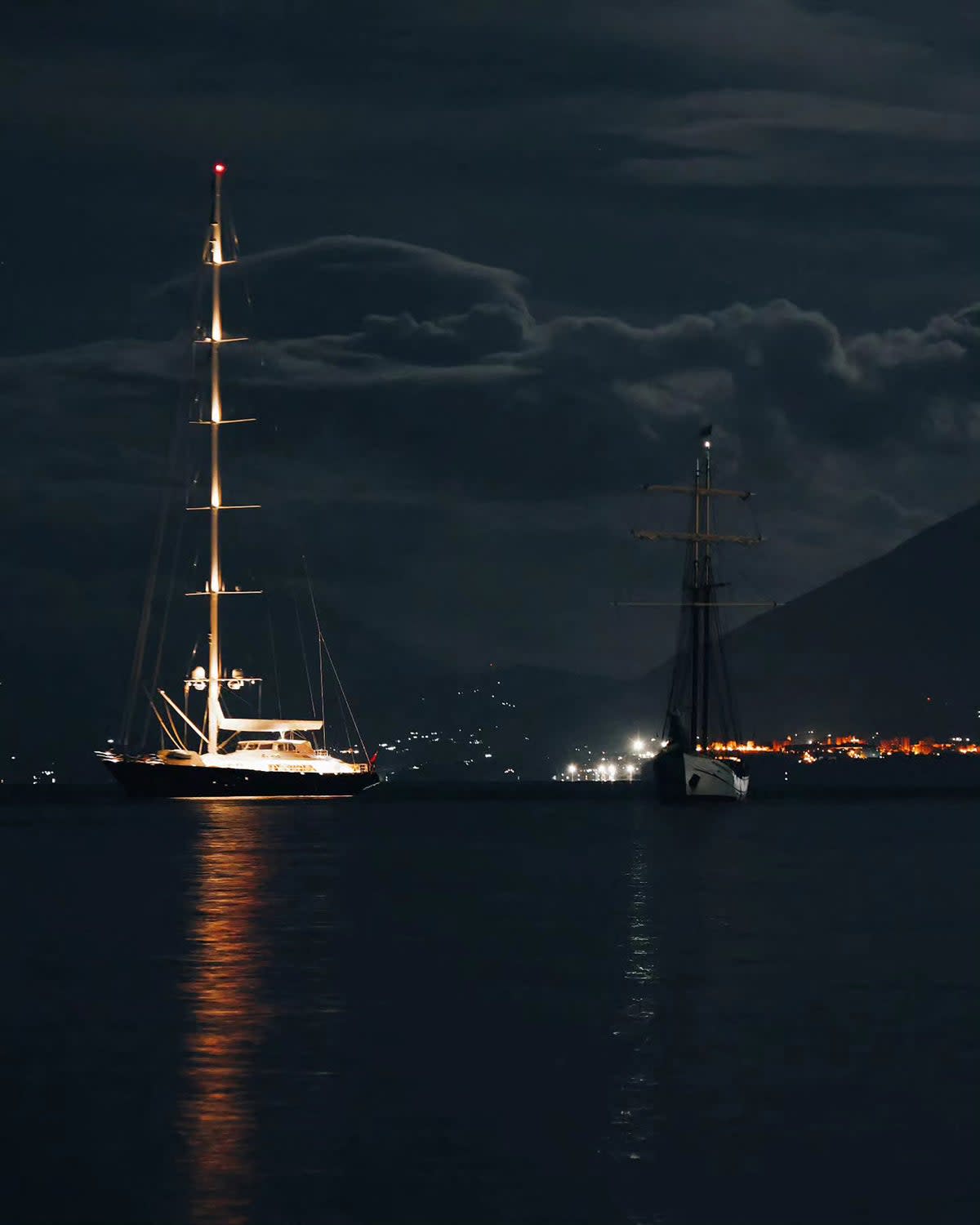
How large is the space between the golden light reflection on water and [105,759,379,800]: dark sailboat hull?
90348 millimetres

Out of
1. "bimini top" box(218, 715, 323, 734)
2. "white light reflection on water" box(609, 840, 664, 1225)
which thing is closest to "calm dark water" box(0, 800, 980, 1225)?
"white light reflection on water" box(609, 840, 664, 1225)

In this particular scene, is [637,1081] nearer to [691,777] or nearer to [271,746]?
[271,746]

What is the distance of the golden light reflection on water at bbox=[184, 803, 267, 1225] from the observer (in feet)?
82.4

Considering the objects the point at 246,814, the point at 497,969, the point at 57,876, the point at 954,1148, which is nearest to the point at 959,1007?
the point at 497,969

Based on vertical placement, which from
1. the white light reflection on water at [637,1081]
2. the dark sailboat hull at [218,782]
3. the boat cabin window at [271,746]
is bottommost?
the white light reflection on water at [637,1081]

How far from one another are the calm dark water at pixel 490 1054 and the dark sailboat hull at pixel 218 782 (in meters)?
91.2

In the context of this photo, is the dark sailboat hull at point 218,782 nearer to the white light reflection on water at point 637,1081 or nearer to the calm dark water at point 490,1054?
the calm dark water at point 490,1054

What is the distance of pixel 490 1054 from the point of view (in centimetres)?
3466

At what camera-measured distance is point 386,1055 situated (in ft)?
113

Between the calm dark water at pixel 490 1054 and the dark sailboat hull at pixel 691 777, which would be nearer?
the calm dark water at pixel 490 1054

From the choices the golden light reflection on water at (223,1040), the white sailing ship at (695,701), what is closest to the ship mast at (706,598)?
the white sailing ship at (695,701)

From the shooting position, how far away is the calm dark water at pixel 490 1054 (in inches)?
975

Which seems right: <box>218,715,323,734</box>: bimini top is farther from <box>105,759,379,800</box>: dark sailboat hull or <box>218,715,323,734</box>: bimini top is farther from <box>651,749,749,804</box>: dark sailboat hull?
<box>651,749,749,804</box>: dark sailboat hull

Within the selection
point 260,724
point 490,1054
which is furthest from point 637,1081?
point 260,724
